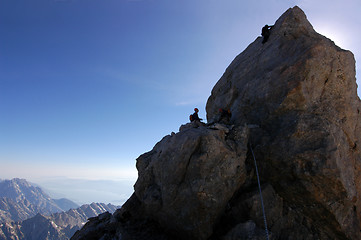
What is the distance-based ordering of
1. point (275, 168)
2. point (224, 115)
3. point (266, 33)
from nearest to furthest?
point (275, 168) → point (224, 115) → point (266, 33)

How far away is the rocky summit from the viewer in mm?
13703

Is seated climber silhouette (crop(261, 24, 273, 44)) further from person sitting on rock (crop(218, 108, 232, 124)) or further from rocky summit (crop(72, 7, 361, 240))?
person sitting on rock (crop(218, 108, 232, 124))

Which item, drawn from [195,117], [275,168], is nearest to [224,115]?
[195,117]

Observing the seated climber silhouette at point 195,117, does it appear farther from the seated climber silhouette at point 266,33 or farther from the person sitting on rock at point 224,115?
the seated climber silhouette at point 266,33

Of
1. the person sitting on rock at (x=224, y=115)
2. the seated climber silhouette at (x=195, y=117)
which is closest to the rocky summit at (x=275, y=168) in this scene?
the person sitting on rock at (x=224, y=115)

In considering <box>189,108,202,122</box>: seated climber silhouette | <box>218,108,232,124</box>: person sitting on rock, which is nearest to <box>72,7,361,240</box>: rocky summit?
<box>218,108,232,124</box>: person sitting on rock

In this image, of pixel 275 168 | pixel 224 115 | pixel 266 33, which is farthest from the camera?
pixel 266 33

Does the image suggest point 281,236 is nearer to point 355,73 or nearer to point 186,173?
point 186,173

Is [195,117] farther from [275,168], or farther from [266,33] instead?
[266,33]

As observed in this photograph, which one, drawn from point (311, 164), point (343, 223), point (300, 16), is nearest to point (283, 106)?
point (311, 164)

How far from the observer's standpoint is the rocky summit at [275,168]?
45.0 feet

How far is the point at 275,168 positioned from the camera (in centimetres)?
1535

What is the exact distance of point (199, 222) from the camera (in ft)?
44.3

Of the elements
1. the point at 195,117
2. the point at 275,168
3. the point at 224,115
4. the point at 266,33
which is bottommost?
the point at 275,168
